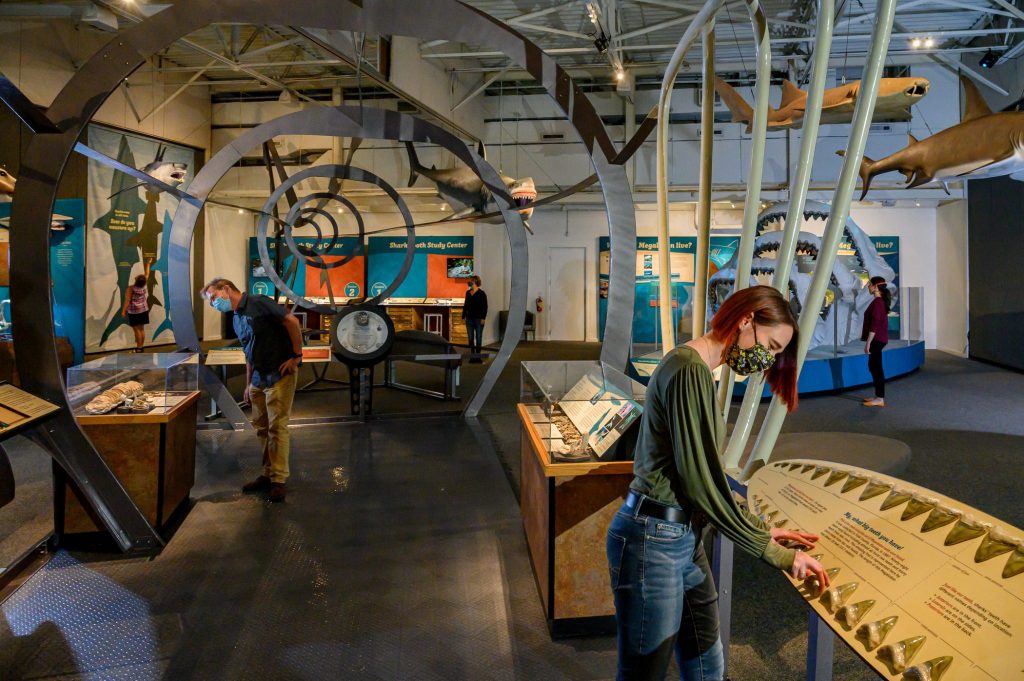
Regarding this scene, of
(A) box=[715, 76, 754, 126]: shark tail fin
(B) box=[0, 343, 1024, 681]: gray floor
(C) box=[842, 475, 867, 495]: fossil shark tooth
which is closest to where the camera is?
(C) box=[842, 475, 867, 495]: fossil shark tooth

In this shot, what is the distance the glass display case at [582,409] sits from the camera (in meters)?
2.15

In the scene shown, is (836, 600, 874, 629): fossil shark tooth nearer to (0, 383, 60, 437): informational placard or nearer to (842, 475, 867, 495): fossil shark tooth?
(842, 475, 867, 495): fossil shark tooth

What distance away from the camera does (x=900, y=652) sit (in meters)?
0.89

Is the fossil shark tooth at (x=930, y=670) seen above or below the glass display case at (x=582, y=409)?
below

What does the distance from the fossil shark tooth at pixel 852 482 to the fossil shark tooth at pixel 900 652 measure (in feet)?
1.52

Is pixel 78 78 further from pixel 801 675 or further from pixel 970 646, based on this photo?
pixel 801 675

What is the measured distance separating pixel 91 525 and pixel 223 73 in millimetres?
12108

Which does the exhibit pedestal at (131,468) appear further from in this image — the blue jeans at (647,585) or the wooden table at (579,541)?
the blue jeans at (647,585)

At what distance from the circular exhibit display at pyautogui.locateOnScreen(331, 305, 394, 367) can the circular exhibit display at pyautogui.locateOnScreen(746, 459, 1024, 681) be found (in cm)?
487

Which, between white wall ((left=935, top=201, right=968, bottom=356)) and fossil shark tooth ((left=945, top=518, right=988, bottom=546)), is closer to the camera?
fossil shark tooth ((left=945, top=518, right=988, bottom=546))

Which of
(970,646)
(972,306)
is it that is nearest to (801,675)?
(970,646)

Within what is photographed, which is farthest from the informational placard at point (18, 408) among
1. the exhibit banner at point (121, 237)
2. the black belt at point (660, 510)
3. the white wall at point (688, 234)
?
the white wall at point (688, 234)

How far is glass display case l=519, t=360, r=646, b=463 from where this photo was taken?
2.15m

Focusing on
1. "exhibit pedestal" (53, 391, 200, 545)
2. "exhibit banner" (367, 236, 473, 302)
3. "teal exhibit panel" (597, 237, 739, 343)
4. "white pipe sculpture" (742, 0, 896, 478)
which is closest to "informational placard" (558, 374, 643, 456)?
"white pipe sculpture" (742, 0, 896, 478)
